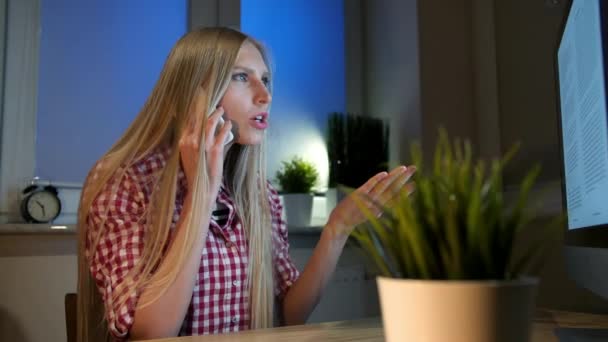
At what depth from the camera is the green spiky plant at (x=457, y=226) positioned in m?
0.29

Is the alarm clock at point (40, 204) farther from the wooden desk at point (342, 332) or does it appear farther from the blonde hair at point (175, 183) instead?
the wooden desk at point (342, 332)

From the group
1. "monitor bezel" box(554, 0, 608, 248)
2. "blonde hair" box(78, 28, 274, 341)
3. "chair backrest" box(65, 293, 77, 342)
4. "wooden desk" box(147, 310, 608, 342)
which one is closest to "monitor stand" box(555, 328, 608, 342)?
"wooden desk" box(147, 310, 608, 342)

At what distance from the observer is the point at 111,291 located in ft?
2.62

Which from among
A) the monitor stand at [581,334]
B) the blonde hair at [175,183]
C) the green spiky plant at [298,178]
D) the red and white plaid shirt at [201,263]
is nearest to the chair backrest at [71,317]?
the blonde hair at [175,183]

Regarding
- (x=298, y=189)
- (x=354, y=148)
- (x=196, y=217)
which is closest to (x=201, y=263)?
(x=196, y=217)

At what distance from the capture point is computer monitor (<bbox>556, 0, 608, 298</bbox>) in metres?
0.58

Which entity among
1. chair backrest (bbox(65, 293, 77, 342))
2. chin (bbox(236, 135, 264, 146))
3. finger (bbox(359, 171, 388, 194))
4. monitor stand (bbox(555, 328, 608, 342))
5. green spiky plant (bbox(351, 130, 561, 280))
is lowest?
chair backrest (bbox(65, 293, 77, 342))

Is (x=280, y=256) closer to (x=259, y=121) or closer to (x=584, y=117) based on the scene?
(x=259, y=121)

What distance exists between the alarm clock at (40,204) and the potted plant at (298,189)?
725mm

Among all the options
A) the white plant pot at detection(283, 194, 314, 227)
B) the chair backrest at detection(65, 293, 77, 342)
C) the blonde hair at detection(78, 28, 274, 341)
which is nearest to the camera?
the blonde hair at detection(78, 28, 274, 341)

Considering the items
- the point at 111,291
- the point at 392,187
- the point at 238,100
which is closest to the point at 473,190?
the point at 392,187

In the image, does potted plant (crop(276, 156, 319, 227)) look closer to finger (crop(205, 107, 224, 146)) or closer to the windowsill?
the windowsill

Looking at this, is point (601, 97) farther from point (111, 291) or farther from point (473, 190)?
point (111, 291)

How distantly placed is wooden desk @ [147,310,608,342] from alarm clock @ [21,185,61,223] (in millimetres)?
971
